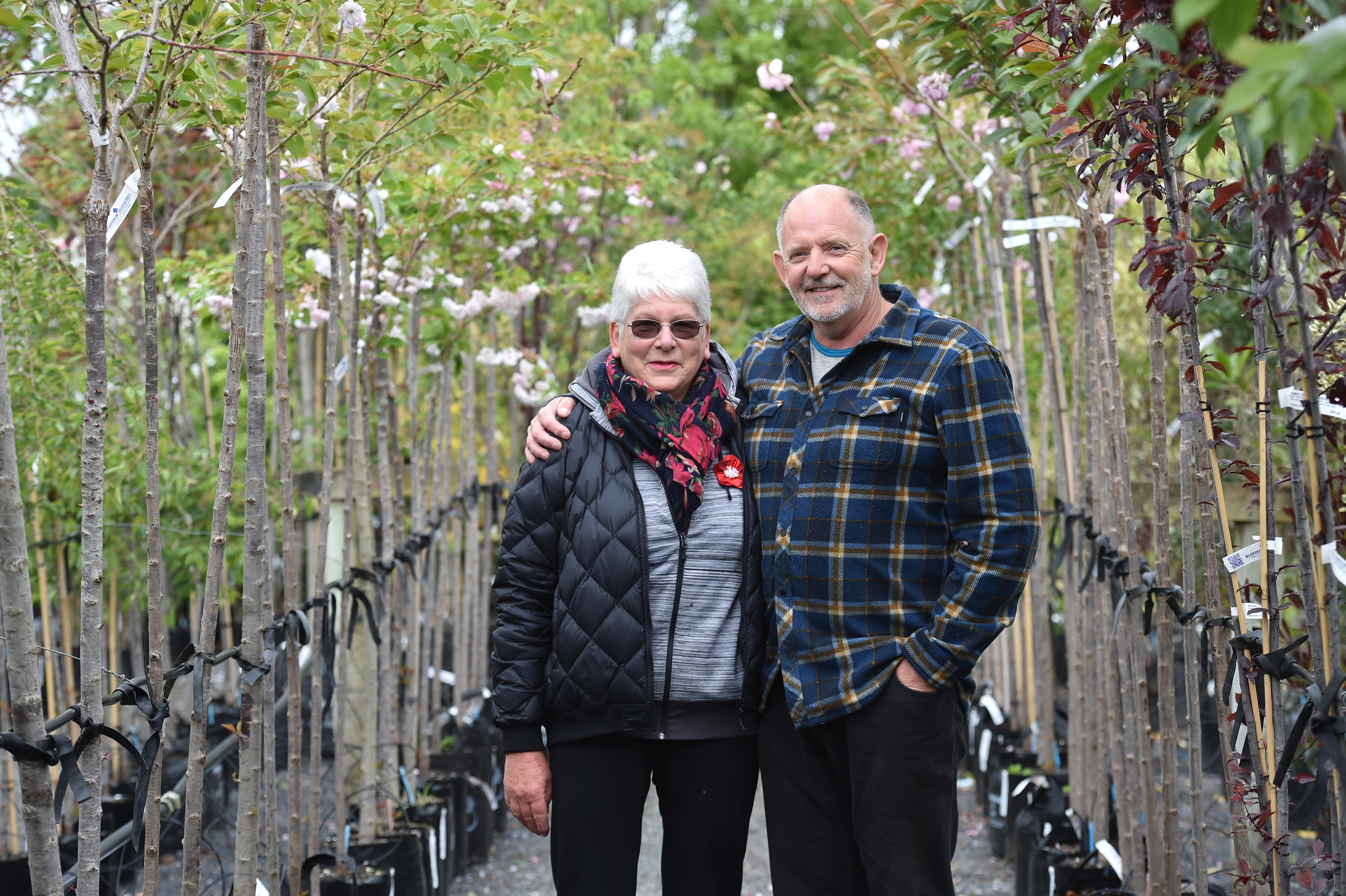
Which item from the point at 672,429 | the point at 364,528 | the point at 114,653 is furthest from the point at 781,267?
the point at 114,653

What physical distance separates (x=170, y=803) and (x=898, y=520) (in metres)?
2.59

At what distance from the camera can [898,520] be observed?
1950 mm

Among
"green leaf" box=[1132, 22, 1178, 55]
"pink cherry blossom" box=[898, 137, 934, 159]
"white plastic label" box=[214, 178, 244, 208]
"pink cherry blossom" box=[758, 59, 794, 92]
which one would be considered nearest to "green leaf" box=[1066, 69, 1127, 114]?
"green leaf" box=[1132, 22, 1178, 55]

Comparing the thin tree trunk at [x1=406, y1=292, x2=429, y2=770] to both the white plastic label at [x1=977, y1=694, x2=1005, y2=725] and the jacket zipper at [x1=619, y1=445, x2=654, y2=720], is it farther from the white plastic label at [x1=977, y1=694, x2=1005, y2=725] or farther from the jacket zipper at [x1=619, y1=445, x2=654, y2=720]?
the white plastic label at [x1=977, y1=694, x2=1005, y2=725]

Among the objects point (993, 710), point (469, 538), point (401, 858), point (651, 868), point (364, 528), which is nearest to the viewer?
point (401, 858)

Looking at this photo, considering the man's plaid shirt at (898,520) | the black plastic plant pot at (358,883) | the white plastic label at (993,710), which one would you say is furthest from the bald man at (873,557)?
the white plastic label at (993,710)

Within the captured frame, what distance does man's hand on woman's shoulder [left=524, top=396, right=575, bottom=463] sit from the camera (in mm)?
2068

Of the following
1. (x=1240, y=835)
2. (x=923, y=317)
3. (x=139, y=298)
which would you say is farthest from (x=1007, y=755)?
(x=139, y=298)

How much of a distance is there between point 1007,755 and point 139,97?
351 cm

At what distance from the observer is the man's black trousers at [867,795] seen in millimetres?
1896

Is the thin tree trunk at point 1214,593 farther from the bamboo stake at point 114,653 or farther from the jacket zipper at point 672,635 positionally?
the bamboo stake at point 114,653

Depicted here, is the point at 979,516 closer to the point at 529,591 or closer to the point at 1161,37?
the point at 529,591

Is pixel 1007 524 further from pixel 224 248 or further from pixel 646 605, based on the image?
pixel 224 248

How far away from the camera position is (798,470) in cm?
201
